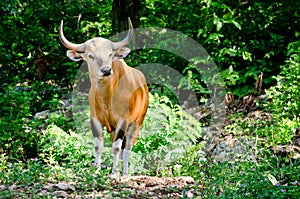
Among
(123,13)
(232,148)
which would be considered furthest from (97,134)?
(123,13)

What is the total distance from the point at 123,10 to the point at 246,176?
15.1 feet

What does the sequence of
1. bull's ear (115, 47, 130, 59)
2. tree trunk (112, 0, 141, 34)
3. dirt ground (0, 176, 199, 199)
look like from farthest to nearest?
tree trunk (112, 0, 141, 34) < bull's ear (115, 47, 130, 59) < dirt ground (0, 176, 199, 199)

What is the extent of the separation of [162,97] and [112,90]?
9.08ft

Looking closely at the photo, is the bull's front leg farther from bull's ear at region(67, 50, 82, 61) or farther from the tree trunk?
the tree trunk

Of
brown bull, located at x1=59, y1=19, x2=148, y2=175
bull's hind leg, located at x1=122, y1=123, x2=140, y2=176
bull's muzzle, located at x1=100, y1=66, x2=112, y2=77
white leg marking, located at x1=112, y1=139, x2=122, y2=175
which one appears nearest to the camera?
bull's muzzle, located at x1=100, y1=66, x2=112, y2=77

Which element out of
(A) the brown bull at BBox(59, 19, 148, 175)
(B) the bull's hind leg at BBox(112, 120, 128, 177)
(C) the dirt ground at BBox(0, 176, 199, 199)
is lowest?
(C) the dirt ground at BBox(0, 176, 199, 199)

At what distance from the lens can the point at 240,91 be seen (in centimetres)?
962

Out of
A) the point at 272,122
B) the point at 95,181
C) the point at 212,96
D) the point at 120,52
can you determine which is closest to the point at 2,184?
the point at 95,181

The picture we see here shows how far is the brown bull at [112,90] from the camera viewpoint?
18.5 ft

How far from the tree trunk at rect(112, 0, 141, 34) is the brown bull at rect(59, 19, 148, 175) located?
3200mm

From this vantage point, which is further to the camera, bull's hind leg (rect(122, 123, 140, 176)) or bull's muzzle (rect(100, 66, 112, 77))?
bull's hind leg (rect(122, 123, 140, 176))

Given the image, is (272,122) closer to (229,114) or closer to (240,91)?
(229,114)

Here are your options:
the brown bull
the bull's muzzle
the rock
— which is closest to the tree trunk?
the rock

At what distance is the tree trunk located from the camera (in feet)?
30.4
